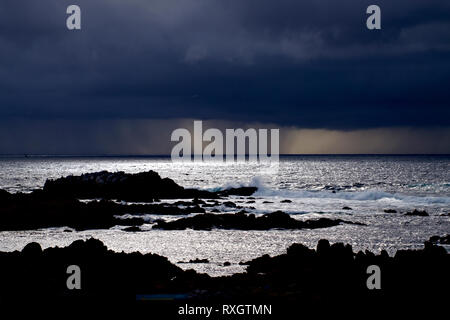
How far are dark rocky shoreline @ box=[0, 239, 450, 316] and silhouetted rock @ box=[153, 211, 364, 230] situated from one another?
16324 mm

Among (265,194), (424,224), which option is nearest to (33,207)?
(424,224)

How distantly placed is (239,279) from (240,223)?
1924cm

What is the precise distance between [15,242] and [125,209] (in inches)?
634

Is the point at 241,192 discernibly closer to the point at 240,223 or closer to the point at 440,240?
the point at 240,223

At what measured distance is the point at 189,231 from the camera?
30766 mm

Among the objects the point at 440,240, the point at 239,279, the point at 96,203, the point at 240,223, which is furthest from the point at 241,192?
the point at 239,279

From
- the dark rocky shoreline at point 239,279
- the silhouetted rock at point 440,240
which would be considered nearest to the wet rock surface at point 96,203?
the silhouetted rock at point 440,240

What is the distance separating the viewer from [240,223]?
33.0 metres

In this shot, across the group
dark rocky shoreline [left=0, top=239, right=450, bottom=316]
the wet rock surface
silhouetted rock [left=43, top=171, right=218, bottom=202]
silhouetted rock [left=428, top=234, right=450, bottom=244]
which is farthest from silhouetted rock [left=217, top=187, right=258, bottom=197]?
dark rocky shoreline [left=0, top=239, right=450, bottom=316]

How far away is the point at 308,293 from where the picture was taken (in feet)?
38.7
